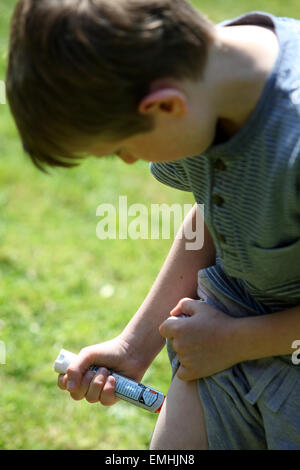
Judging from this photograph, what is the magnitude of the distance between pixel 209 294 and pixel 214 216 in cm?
→ 24

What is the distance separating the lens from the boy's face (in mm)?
1116

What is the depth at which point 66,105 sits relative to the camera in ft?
3.69

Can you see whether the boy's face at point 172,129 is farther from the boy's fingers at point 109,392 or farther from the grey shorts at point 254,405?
the boy's fingers at point 109,392

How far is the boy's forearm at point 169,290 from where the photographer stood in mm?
1587

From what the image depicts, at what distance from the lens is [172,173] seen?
4.82 ft

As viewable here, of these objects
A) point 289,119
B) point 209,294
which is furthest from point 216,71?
point 209,294

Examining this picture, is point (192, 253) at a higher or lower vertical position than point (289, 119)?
lower

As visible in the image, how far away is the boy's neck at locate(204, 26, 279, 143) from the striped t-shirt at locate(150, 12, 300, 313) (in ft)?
0.06

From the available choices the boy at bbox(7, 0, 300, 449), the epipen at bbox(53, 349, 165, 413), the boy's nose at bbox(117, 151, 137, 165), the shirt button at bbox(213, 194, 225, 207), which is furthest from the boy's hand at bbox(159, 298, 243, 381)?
the boy's nose at bbox(117, 151, 137, 165)

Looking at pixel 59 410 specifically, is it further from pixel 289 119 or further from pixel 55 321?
pixel 289 119

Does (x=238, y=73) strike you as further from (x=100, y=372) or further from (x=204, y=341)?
(x=100, y=372)

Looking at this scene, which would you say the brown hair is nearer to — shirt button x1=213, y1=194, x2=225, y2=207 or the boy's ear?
the boy's ear

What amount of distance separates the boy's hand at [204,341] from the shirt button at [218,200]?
237mm

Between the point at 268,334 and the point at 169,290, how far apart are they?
37 cm
